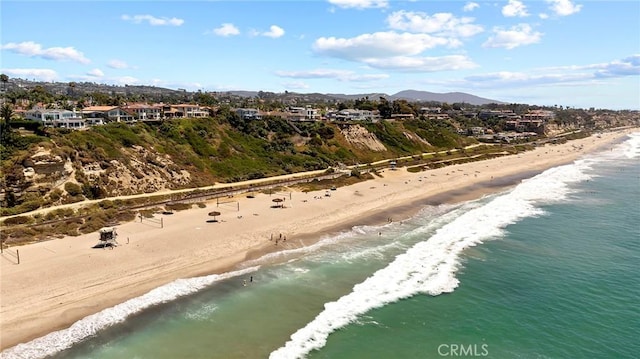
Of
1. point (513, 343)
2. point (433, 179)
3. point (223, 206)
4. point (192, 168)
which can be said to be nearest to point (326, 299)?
point (513, 343)

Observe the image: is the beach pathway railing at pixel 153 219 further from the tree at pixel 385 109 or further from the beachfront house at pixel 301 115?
the tree at pixel 385 109

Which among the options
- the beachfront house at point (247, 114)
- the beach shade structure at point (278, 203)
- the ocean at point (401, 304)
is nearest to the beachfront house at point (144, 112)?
the beachfront house at point (247, 114)

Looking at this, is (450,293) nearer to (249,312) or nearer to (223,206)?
(249,312)

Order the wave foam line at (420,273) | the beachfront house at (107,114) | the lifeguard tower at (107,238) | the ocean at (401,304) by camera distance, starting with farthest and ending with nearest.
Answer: the beachfront house at (107,114), the lifeguard tower at (107,238), the wave foam line at (420,273), the ocean at (401,304)

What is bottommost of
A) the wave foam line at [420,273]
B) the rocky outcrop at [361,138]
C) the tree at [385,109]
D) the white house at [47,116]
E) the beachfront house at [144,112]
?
the wave foam line at [420,273]

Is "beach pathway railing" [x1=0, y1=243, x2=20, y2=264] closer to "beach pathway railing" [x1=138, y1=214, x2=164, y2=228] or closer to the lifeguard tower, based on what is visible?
the lifeguard tower

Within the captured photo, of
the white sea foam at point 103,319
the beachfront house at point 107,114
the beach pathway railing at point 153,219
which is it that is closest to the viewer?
the white sea foam at point 103,319
